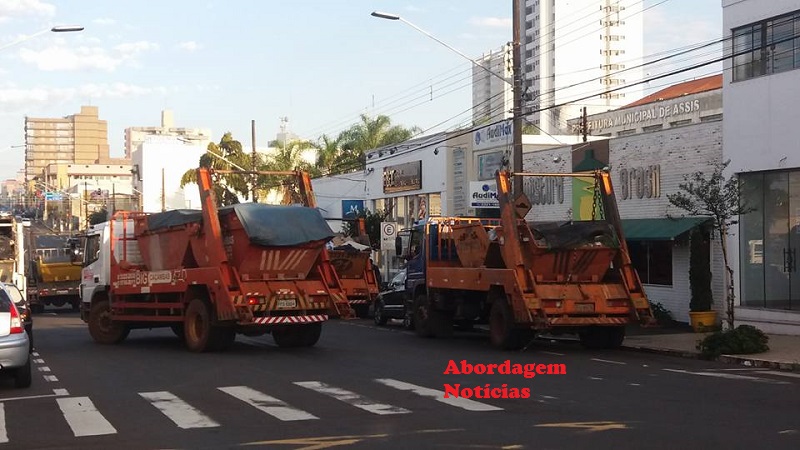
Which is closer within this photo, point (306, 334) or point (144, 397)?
point (144, 397)

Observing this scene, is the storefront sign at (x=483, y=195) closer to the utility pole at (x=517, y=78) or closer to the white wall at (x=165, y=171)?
the utility pole at (x=517, y=78)

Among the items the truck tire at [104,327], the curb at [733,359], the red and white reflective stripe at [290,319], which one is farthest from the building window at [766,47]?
the truck tire at [104,327]

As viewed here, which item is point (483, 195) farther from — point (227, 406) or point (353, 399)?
point (227, 406)

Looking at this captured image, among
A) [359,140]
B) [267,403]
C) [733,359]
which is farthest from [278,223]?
[359,140]

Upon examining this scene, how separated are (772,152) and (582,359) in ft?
25.7

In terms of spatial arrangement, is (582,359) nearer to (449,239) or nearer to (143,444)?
(449,239)

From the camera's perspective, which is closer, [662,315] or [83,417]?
[83,417]

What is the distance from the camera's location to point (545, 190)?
3238 cm

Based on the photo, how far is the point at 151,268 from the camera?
22.2 metres

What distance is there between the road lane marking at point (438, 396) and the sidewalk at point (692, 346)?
6.60 meters

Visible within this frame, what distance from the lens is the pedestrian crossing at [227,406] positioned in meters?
10.7

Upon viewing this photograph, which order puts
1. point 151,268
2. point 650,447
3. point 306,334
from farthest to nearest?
1. point 151,268
2. point 306,334
3. point 650,447

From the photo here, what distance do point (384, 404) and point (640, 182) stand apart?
56.6 ft

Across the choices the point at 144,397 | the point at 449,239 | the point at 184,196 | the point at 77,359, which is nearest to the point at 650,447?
the point at 144,397
